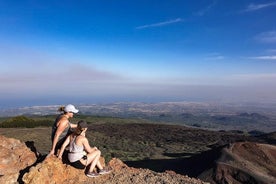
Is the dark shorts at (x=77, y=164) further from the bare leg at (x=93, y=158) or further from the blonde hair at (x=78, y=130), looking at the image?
the blonde hair at (x=78, y=130)

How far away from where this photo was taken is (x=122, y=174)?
1350cm

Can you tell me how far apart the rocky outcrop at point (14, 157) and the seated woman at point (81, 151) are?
169cm

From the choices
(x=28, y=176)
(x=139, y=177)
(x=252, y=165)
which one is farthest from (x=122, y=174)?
(x=252, y=165)

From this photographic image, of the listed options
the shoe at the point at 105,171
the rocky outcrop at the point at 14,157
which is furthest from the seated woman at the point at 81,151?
the rocky outcrop at the point at 14,157

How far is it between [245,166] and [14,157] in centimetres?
1939

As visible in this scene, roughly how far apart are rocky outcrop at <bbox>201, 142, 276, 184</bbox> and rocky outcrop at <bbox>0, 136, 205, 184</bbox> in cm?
1264

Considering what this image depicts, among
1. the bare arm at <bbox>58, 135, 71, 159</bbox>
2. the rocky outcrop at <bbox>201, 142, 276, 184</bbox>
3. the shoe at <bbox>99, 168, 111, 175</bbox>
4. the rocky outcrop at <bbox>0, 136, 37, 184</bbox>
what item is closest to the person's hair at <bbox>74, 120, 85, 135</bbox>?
the bare arm at <bbox>58, 135, 71, 159</bbox>

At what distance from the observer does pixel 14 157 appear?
1326cm

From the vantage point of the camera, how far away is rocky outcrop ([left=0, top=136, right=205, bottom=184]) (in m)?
11.5

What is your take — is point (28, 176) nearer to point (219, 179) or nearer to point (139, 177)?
point (139, 177)

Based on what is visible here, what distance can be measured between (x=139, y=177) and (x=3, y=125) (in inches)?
2145

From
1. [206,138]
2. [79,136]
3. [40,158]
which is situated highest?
[79,136]

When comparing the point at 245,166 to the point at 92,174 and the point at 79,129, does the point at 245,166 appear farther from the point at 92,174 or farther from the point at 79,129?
the point at 79,129

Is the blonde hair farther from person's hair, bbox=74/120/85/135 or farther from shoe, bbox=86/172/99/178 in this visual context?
shoe, bbox=86/172/99/178
